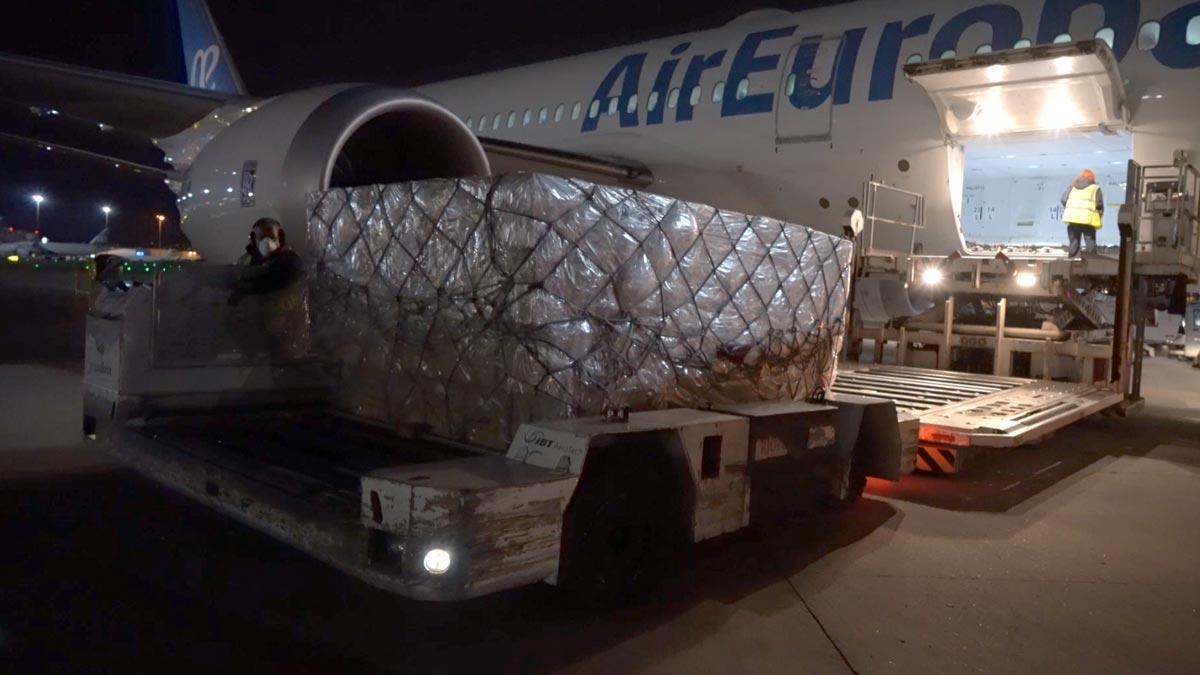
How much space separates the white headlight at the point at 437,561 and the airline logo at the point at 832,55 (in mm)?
8716

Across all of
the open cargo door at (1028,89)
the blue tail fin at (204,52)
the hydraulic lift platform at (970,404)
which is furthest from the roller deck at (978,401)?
the blue tail fin at (204,52)

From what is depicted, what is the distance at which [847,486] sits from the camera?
570 cm

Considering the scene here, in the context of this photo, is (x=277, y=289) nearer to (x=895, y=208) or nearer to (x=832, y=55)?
(x=895, y=208)

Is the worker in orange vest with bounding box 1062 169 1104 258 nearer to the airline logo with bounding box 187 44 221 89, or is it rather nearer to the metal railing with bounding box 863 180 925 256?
the metal railing with bounding box 863 180 925 256

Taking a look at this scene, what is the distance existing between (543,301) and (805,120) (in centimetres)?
766

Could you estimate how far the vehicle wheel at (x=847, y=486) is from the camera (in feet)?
18.3

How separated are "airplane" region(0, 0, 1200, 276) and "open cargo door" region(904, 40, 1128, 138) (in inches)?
0.9

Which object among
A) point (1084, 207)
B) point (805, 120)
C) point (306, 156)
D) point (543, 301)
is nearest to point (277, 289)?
point (306, 156)

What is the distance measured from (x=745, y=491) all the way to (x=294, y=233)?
138 inches

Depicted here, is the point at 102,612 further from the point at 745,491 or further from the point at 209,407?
the point at 745,491

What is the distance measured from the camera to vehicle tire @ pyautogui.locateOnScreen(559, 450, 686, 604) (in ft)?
12.9

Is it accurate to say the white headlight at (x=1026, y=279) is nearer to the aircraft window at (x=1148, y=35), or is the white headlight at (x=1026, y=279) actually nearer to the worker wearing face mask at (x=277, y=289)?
the aircraft window at (x=1148, y=35)

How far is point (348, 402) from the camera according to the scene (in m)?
5.34

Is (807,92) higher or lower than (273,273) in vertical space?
higher
